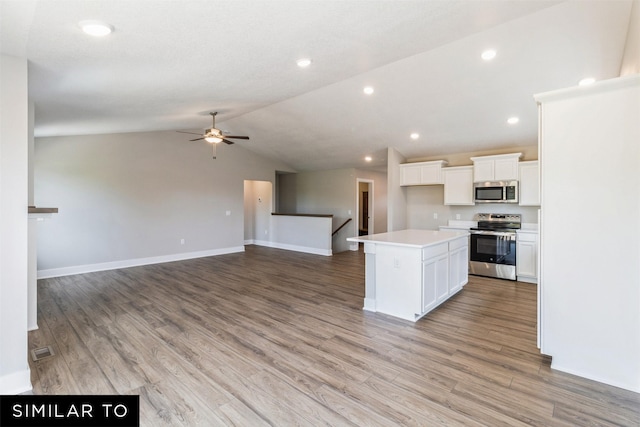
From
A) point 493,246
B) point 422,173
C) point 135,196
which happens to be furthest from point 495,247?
point 135,196

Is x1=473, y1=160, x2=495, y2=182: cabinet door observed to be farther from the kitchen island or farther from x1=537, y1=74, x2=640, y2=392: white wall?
x1=537, y1=74, x2=640, y2=392: white wall

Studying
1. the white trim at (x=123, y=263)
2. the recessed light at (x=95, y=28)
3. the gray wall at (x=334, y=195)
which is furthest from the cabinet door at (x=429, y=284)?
the white trim at (x=123, y=263)

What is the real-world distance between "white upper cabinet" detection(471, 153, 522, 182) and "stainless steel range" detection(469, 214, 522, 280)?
2.53 feet

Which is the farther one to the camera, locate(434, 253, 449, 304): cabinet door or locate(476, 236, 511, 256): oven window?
locate(476, 236, 511, 256): oven window

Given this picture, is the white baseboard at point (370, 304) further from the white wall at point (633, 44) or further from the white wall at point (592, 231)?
the white wall at point (633, 44)

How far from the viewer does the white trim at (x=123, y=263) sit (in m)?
5.40

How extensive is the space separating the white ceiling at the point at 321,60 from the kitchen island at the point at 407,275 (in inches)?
82.6

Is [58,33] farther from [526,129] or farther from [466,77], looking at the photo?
[526,129]

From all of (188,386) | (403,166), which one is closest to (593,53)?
(403,166)

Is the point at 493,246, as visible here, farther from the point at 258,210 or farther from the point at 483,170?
the point at 258,210

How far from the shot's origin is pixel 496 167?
5.46 metres

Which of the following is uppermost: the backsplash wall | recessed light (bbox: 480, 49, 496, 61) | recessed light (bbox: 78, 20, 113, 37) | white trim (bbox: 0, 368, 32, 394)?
recessed light (bbox: 480, 49, 496, 61)

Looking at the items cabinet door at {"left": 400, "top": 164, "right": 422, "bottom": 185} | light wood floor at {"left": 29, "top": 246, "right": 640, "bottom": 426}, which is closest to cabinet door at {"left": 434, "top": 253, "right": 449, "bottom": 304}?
light wood floor at {"left": 29, "top": 246, "right": 640, "bottom": 426}

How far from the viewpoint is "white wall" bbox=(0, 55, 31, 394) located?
205cm
